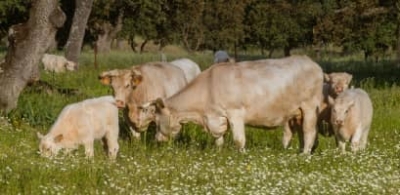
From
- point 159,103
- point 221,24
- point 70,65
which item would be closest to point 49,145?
point 159,103

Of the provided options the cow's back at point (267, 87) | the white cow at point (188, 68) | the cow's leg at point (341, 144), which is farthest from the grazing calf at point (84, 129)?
the white cow at point (188, 68)

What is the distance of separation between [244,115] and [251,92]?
44 centimetres

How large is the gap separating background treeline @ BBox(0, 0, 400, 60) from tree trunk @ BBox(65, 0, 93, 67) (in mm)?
20950

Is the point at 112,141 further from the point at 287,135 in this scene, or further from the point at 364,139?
the point at 364,139

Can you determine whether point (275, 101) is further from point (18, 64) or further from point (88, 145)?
point (18, 64)

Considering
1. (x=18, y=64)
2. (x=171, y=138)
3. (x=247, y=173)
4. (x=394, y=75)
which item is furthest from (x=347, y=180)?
(x=394, y=75)

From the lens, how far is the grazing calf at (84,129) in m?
14.1

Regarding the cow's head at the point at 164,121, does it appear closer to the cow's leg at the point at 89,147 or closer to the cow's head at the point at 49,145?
the cow's leg at the point at 89,147

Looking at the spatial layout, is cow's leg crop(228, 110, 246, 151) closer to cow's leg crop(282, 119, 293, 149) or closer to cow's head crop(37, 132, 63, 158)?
cow's leg crop(282, 119, 293, 149)

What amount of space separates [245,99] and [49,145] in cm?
395

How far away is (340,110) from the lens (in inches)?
643

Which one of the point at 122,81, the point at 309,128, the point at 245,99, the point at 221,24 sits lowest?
the point at 309,128

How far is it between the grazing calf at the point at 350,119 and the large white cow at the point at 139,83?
3914 mm

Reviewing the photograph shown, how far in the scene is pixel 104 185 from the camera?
11945 millimetres
